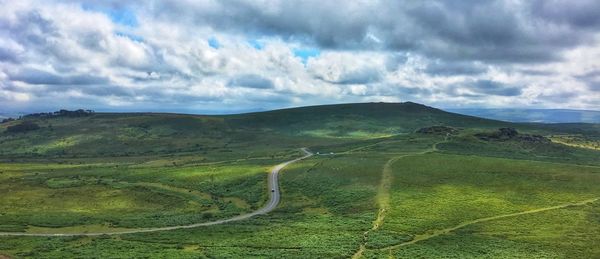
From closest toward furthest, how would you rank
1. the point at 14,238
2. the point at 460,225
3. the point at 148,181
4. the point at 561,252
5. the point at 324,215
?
1. the point at 561,252
2. the point at 14,238
3. the point at 460,225
4. the point at 324,215
5. the point at 148,181

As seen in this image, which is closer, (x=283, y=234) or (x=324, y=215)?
(x=283, y=234)

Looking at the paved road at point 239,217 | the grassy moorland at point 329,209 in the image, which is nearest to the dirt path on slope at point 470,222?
the grassy moorland at point 329,209

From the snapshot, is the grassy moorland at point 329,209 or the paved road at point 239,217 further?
the paved road at point 239,217

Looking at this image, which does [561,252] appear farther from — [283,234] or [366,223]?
[283,234]

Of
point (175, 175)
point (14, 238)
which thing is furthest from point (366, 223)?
point (175, 175)

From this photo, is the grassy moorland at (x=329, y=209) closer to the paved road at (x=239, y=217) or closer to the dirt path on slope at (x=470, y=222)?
the dirt path on slope at (x=470, y=222)

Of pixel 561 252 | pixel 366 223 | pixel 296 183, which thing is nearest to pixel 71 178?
pixel 296 183

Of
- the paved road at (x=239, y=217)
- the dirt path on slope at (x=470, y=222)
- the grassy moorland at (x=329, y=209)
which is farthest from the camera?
the paved road at (x=239, y=217)

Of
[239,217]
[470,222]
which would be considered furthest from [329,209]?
[470,222]

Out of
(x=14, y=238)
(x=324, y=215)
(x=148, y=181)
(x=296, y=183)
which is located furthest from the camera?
(x=148, y=181)

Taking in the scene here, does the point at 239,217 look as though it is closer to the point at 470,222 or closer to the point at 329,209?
the point at 329,209

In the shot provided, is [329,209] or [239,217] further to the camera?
[329,209]
